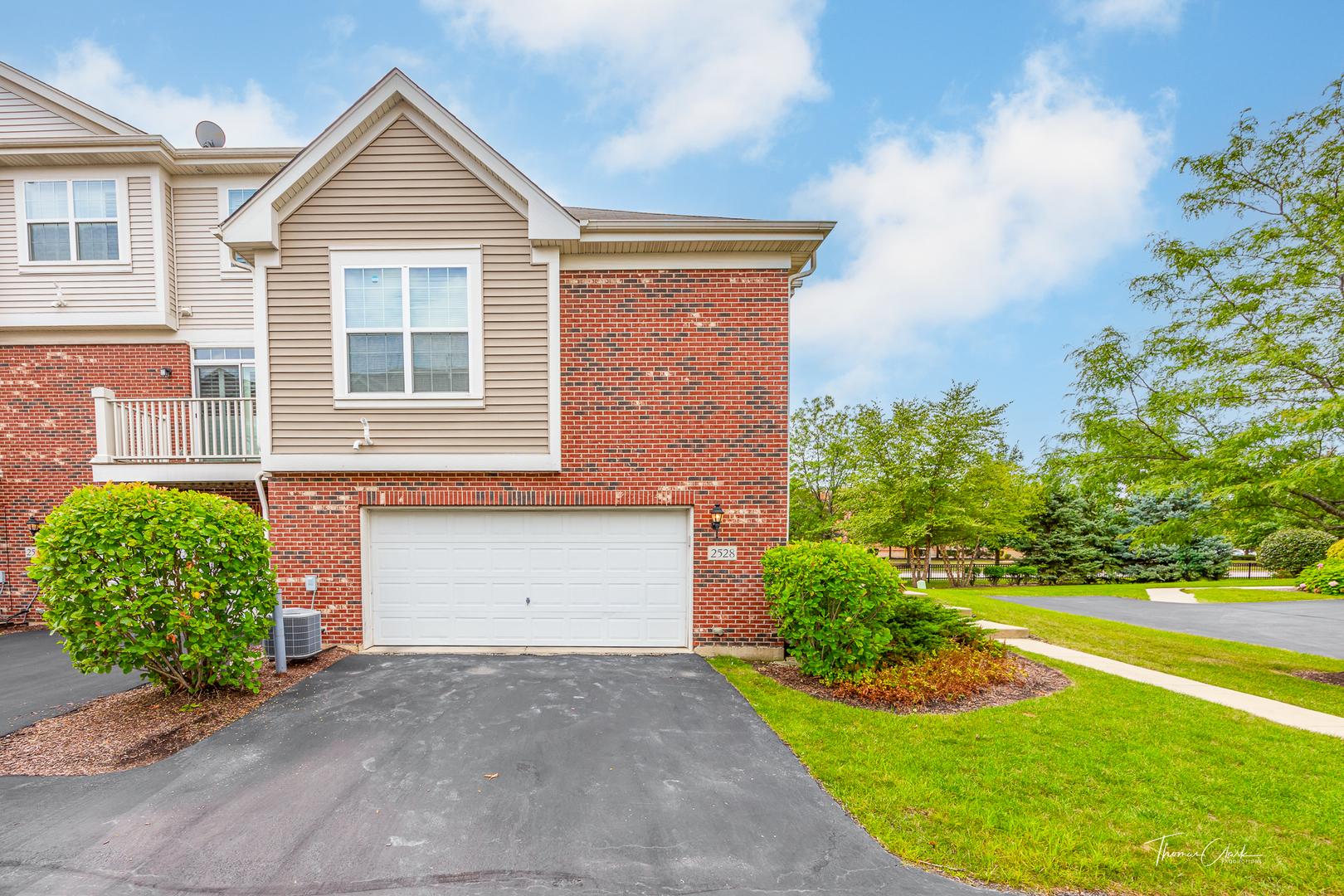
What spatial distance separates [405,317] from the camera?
286 inches

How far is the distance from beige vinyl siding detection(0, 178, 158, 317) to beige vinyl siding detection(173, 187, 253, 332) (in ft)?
1.32

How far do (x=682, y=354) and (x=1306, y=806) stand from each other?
7.11 m

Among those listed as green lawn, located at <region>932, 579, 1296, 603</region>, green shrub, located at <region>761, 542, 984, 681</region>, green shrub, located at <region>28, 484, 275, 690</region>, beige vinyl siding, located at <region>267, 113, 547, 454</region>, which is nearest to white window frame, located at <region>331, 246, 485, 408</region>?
A: beige vinyl siding, located at <region>267, 113, 547, 454</region>

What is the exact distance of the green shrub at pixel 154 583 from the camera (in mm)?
4957

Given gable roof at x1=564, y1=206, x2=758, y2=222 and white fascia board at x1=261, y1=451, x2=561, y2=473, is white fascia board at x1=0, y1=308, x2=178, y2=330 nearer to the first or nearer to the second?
white fascia board at x1=261, y1=451, x2=561, y2=473

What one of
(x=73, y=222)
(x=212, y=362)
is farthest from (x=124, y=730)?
(x=73, y=222)

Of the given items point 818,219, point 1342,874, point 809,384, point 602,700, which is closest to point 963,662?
point 1342,874

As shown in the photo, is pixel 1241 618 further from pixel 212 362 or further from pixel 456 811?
pixel 212 362

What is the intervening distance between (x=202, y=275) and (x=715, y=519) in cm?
1073

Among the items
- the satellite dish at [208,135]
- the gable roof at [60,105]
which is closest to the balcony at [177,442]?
the gable roof at [60,105]

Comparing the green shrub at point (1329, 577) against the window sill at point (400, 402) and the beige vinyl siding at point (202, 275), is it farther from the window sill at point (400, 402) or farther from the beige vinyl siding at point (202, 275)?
the beige vinyl siding at point (202, 275)

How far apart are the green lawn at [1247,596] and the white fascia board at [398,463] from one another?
833 inches

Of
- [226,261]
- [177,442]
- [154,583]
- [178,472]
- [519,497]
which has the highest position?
[226,261]

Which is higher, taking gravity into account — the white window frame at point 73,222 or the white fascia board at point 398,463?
the white window frame at point 73,222
